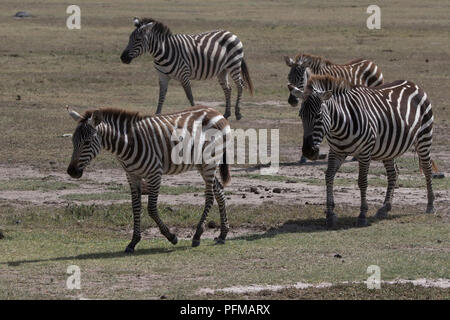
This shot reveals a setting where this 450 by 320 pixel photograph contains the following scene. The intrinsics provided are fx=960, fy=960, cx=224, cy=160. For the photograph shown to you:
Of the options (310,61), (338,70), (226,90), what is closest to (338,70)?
(338,70)

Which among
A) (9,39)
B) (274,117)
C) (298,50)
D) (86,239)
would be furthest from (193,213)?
(9,39)

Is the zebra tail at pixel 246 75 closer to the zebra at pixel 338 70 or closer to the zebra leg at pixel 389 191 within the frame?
the zebra at pixel 338 70

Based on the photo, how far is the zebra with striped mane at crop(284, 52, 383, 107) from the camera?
15000mm

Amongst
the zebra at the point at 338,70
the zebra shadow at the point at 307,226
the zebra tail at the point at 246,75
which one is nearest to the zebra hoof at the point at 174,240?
the zebra shadow at the point at 307,226

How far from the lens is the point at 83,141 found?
988 cm

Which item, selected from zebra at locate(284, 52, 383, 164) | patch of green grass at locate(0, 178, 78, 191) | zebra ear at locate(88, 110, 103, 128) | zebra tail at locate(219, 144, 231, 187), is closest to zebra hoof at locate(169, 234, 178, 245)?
zebra tail at locate(219, 144, 231, 187)

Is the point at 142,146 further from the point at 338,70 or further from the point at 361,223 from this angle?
the point at 338,70

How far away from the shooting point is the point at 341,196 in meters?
13.4

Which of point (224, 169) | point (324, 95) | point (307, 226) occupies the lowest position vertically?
point (307, 226)

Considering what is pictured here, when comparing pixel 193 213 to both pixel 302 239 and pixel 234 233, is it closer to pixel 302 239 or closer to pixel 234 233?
pixel 234 233

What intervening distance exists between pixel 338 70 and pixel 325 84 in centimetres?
335

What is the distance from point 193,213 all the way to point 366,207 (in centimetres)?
217

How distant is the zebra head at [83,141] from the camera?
9859mm
